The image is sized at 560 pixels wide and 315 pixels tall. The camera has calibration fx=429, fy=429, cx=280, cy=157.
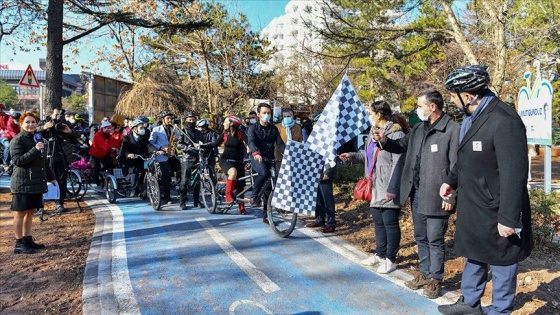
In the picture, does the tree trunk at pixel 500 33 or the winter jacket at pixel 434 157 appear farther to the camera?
the tree trunk at pixel 500 33

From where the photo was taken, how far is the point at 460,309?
3559 mm

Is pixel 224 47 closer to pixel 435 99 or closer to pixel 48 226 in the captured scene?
pixel 48 226

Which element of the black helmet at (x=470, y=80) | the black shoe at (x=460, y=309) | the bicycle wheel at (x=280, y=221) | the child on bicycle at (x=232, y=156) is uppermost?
the black helmet at (x=470, y=80)

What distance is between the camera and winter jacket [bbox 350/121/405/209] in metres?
4.46

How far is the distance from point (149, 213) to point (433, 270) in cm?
553

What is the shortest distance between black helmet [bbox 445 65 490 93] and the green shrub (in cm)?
274

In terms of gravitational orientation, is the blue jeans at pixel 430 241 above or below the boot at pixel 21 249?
above

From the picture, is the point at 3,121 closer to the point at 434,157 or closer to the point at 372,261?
the point at 372,261

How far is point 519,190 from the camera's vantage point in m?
2.88

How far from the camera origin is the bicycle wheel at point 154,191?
8154mm

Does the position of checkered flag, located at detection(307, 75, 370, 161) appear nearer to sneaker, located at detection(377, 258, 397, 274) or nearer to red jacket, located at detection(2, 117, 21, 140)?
sneaker, located at detection(377, 258, 397, 274)

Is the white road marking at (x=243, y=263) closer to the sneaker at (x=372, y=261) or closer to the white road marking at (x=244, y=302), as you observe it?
the white road marking at (x=244, y=302)

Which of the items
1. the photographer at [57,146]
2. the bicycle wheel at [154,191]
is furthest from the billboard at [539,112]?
the photographer at [57,146]

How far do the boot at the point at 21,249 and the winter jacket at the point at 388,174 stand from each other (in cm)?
436
